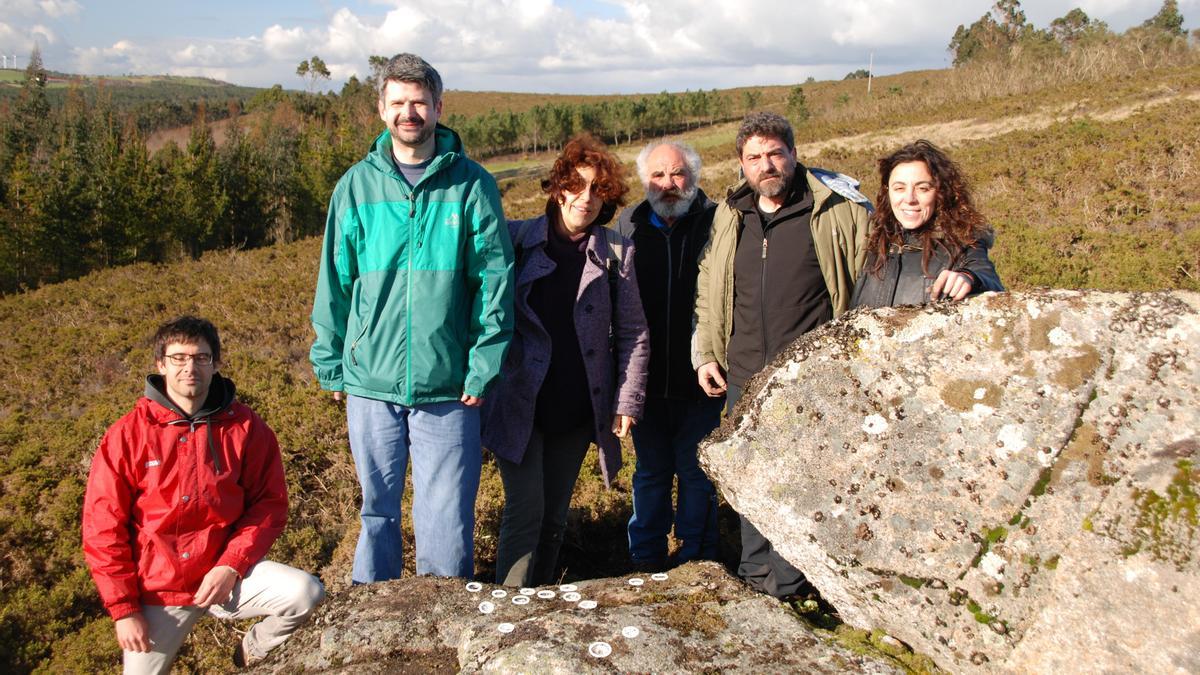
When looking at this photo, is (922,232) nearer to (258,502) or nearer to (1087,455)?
(1087,455)

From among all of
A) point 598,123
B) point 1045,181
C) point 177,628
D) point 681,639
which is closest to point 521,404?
point 681,639

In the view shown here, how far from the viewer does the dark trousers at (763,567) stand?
3262 mm

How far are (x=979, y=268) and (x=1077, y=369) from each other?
65 cm

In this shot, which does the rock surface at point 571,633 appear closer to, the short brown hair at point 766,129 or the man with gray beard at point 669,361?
the man with gray beard at point 669,361

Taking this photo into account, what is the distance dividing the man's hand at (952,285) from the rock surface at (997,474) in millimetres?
141

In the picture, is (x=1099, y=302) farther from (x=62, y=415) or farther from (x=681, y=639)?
(x=62, y=415)

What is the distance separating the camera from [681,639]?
2.40 metres

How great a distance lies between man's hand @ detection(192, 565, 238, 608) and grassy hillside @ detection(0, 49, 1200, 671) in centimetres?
156

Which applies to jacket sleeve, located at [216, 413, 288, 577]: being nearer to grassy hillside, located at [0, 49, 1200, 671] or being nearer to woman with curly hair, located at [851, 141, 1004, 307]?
grassy hillside, located at [0, 49, 1200, 671]

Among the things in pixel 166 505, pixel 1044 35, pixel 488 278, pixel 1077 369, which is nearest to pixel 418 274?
pixel 488 278

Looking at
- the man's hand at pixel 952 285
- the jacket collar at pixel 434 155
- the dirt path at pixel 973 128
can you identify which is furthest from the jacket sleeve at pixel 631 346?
the dirt path at pixel 973 128

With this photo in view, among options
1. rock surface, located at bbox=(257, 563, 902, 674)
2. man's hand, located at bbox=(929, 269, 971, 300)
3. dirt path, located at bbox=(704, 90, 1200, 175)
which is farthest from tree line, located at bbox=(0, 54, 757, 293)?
man's hand, located at bbox=(929, 269, 971, 300)

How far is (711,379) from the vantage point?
396 cm

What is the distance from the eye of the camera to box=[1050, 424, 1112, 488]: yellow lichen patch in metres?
2.16
